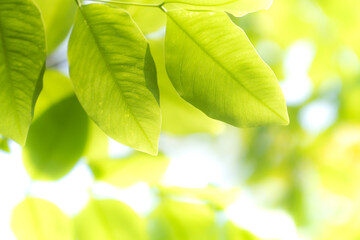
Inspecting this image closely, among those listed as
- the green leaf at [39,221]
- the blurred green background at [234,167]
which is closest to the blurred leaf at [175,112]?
the blurred green background at [234,167]

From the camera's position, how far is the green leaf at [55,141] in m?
0.29

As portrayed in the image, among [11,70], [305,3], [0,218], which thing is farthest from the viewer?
[305,3]

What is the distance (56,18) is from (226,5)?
0.42 feet

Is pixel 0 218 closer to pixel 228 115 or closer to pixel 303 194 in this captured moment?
pixel 228 115

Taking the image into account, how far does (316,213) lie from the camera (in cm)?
50

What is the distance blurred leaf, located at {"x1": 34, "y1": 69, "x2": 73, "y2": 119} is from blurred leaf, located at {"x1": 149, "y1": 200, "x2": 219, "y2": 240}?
0.13m

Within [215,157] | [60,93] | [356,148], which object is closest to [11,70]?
[60,93]

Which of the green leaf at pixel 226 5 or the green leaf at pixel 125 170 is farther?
the green leaf at pixel 125 170

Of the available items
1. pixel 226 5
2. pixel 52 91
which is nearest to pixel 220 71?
pixel 226 5

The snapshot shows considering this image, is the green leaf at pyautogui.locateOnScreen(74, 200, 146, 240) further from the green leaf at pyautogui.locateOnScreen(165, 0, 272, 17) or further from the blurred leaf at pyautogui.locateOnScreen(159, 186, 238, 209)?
the green leaf at pyautogui.locateOnScreen(165, 0, 272, 17)

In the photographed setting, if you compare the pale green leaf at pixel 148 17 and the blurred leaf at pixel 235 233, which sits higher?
the pale green leaf at pixel 148 17

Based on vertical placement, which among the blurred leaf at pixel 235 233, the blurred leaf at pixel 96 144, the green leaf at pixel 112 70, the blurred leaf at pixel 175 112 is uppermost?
the green leaf at pixel 112 70

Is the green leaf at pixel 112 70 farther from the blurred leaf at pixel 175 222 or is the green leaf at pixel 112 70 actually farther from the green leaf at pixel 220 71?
the blurred leaf at pixel 175 222

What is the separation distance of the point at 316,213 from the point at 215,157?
0.47 feet
